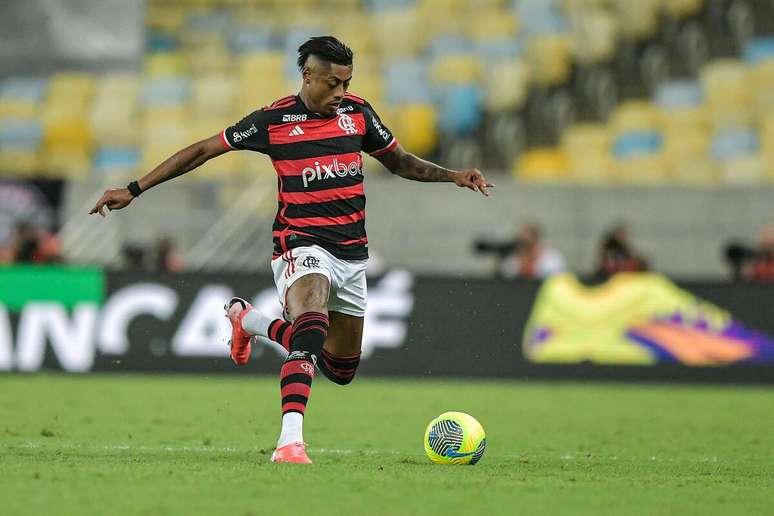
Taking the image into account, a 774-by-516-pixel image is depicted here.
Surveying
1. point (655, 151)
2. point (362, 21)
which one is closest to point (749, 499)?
point (655, 151)

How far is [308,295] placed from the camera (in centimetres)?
785

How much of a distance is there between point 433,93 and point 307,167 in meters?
13.9

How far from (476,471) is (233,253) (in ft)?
39.6

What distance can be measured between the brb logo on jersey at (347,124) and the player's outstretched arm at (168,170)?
72cm

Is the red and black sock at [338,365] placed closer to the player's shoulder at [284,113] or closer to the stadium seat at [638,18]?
the player's shoulder at [284,113]

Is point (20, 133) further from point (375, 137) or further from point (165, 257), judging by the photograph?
point (375, 137)

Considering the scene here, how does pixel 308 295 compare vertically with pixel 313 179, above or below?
below

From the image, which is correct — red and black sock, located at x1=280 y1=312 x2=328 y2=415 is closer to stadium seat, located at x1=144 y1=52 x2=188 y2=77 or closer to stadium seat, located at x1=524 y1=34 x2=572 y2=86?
stadium seat, located at x1=524 y1=34 x2=572 y2=86

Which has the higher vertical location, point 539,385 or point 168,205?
point 168,205

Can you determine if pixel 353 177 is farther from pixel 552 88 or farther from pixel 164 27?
pixel 164 27

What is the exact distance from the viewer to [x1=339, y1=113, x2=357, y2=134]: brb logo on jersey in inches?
324

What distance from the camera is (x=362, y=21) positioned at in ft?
76.4

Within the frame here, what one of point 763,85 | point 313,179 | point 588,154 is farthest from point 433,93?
point 313,179

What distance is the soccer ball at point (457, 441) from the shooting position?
25.3 feet
